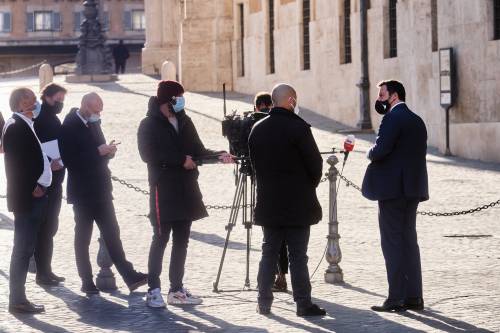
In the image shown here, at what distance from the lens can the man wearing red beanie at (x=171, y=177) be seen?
444 inches

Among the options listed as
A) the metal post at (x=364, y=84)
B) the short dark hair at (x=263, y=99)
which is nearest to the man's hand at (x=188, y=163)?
the short dark hair at (x=263, y=99)

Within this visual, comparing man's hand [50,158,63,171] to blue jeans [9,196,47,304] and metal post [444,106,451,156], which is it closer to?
blue jeans [9,196,47,304]

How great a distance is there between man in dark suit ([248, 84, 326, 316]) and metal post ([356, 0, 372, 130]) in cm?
2319

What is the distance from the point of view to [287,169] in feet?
34.8

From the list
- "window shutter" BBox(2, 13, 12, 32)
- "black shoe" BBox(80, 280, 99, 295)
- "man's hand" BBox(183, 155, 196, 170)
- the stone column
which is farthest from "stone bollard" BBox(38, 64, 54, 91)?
"window shutter" BBox(2, 13, 12, 32)

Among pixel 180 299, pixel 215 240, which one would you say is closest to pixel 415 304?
pixel 180 299

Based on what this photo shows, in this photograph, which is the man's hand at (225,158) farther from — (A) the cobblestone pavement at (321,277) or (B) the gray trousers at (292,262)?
(A) the cobblestone pavement at (321,277)

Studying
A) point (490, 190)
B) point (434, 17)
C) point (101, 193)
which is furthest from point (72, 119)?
point (434, 17)

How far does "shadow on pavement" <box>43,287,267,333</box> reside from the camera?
10.2 m

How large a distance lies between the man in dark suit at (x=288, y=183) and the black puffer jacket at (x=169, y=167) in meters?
0.78

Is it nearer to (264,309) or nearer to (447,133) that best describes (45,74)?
(447,133)

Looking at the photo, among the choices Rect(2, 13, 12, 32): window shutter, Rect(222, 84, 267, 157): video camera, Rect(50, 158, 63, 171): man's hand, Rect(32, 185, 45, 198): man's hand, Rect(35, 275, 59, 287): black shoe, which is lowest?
Rect(35, 275, 59, 287): black shoe

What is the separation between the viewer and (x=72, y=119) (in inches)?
481

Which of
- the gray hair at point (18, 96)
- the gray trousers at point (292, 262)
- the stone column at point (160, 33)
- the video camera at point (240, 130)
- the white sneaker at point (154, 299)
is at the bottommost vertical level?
the white sneaker at point (154, 299)
